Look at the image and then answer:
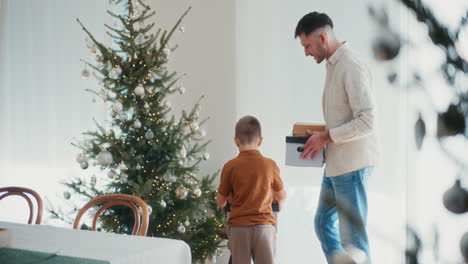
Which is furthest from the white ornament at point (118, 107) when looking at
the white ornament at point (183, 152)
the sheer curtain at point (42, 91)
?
the sheer curtain at point (42, 91)

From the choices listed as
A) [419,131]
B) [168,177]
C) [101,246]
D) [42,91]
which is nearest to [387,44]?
[419,131]

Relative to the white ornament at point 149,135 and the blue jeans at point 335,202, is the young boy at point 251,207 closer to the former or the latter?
the blue jeans at point 335,202

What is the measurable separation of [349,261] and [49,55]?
4965mm

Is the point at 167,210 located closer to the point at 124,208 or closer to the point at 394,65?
the point at 124,208

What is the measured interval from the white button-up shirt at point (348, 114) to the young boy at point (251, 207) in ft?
1.30

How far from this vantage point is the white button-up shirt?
2145 mm

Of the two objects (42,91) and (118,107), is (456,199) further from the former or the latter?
(42,91)

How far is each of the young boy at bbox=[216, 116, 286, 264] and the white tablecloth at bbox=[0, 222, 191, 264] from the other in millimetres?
1001

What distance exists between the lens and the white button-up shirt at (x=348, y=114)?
2.14m

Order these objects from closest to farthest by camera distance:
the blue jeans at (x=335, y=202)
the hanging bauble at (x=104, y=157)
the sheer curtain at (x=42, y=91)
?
the blue jeans at (x=335, y=202), the hanging bauble at (x=104, y=157), the sheer curtain at (x=42, y=91)

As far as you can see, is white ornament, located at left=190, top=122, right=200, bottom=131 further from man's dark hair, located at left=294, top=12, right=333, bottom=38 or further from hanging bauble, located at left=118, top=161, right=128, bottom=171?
man's dark hair, located at left=294, top=12, right=333, bottom=38

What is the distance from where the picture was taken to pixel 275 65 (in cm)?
375

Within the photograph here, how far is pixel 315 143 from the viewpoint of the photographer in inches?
89.1

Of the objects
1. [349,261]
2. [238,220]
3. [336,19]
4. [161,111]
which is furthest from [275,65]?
[349,261]
